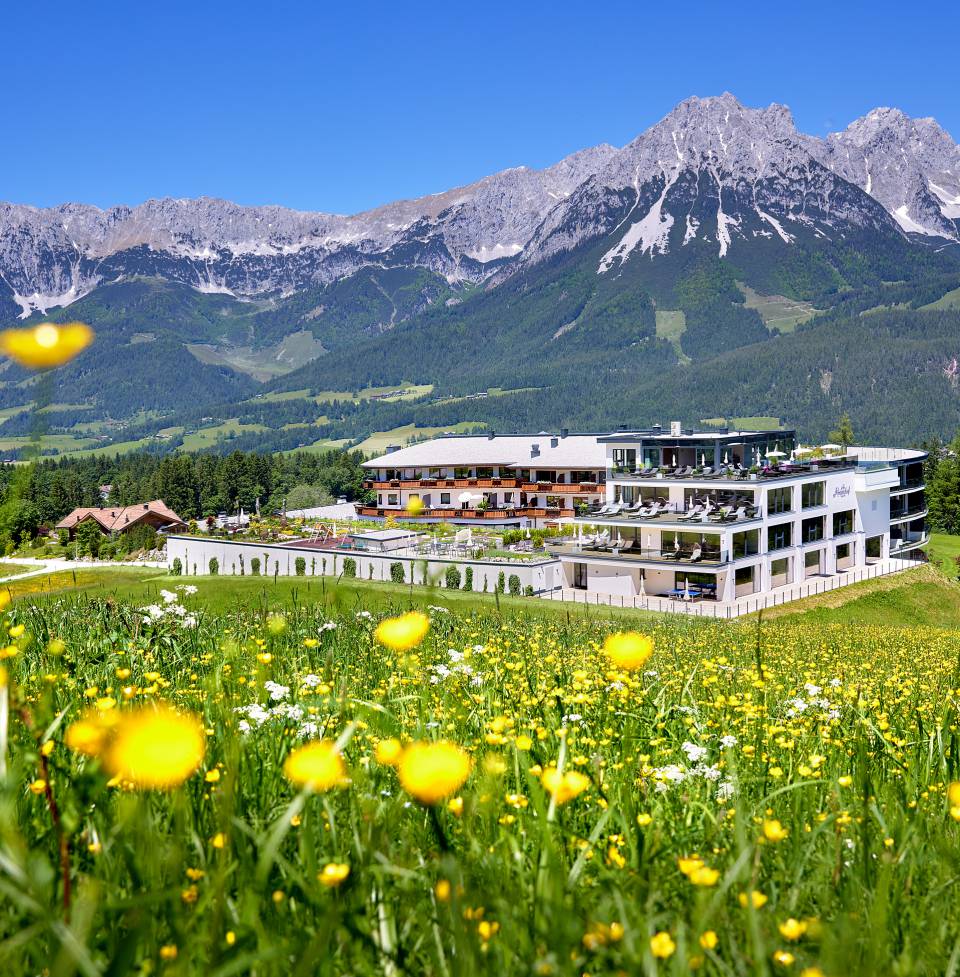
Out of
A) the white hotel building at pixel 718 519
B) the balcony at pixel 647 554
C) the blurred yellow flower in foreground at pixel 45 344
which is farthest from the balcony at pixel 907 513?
the blurred yellow flower in foreground at pixel 45 344

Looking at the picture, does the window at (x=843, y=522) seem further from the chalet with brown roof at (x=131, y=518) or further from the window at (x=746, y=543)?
the chalet with brown roof at (x=131, y=518)

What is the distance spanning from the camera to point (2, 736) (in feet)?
6.87

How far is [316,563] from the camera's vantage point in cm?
4769

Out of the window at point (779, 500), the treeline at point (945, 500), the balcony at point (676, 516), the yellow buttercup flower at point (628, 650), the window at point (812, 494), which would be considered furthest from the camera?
the treeline at point (945, 500)

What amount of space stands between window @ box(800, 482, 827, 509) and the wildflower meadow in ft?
140

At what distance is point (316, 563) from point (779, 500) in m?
24.0

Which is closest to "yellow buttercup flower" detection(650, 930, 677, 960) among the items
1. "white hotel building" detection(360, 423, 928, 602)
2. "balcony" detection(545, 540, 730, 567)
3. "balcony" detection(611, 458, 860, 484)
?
"white hotel building" detection(360, 423, 928, 602)

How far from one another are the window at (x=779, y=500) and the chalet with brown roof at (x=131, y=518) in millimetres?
64304

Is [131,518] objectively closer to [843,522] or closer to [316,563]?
[316,563]

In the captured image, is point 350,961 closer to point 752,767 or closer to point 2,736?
point 2,736

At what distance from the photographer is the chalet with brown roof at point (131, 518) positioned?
8881cm

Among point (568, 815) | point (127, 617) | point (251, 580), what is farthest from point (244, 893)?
point (251, 580)

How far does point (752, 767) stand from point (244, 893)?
277cm

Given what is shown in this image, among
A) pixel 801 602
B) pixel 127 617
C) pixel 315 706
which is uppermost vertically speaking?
pixel 315 706
